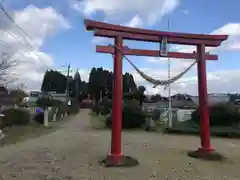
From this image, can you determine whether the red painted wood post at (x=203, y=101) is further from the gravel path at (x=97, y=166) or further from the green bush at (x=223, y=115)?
the green bush at (x=223, y=115)

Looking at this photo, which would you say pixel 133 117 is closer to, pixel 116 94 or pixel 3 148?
pixel 3 148

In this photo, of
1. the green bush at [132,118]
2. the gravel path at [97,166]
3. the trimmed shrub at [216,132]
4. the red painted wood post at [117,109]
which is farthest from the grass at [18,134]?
the trimmed shrub at [216,132]

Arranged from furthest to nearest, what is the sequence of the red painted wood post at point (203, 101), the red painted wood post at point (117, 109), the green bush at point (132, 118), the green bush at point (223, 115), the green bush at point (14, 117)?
1. the green bush at point (132, 118)
2. the green bush at point (223, 115)
3. the green bush at point (14, 117)
4. the red painted wood post at point (203, 101)
5. the red painted wood post at point (117, 109)

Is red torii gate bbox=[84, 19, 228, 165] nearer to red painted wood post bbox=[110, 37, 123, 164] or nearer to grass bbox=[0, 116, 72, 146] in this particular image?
red painted wood post bbox=[110, 37, 123, 164]

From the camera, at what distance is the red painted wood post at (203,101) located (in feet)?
35.6

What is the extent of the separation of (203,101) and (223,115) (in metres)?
12.7

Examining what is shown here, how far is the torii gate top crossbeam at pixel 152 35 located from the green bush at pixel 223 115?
12482mm

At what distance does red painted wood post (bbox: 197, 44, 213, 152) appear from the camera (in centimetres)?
1086

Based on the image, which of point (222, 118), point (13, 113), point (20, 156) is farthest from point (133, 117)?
point (20, 156)

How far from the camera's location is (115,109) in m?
9.59

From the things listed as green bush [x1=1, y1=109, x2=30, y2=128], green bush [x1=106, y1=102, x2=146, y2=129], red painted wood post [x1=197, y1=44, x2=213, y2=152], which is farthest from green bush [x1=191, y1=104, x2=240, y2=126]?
red painted wood post [x1=197, y1=44, x2=213, y2=152]

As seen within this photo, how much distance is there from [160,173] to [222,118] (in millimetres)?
15439

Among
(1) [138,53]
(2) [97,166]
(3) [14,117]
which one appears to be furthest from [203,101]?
(3) [14,117]

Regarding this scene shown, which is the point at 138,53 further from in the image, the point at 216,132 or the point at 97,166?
the point at 216,132
